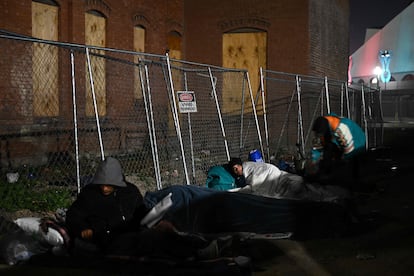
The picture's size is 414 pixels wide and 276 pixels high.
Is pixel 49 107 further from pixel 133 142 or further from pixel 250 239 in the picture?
pixel 250 239

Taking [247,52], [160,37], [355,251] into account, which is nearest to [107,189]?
[355,251]

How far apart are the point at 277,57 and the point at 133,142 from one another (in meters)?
6.74

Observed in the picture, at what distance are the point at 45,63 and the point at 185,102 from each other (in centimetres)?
438

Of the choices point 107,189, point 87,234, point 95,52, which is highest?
point 95,52

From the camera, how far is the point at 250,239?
6234 mm

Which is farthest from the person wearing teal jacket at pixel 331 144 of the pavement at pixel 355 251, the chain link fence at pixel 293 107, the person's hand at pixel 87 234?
the chain link fence at pixel 293 107

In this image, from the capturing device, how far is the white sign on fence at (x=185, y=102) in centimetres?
832

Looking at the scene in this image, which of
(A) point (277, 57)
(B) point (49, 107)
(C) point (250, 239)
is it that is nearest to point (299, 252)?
(C) point (250, 239)

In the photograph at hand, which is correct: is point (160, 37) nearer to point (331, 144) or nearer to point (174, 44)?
point (174, 44)

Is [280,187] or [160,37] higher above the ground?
[160,37]

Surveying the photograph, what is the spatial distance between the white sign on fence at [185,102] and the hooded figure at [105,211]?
2.88m

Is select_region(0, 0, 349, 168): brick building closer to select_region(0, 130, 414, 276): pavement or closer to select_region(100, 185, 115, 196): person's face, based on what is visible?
select_region(100, 185, 115, 196): person's face

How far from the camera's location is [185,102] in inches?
331

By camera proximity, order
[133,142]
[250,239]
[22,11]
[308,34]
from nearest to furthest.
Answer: [250,239] → [22,11] → [133,142] → [308,34]
